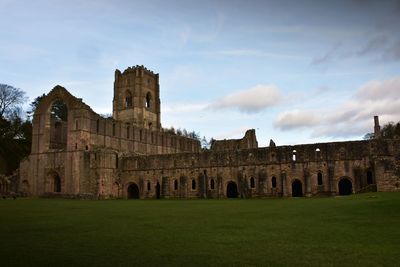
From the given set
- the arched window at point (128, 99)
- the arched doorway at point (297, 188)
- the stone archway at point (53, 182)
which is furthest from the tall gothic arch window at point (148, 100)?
the arched doorway at point (297, 188)

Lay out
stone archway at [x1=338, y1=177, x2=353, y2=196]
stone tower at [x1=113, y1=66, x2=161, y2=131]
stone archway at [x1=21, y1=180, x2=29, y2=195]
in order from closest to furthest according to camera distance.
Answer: stone archway at [x1=338, y1=177, x2=353, y2=196] → stone archway at [x1=21, y1=180, x2=29, y2=195] → stone tower at [x1=113, y1=66, x2=161, y2=131]

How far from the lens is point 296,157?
144 feet

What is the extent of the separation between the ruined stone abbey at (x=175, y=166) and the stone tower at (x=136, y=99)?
15.8 meters

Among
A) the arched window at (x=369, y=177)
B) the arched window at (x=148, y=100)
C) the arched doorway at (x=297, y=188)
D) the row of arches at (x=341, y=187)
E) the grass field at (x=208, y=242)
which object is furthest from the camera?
the arched window at (x=148, y=100)

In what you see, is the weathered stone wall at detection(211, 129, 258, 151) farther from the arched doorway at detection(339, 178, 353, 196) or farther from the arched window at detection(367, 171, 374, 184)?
the arched window at detection(367, 171, 374, 184)

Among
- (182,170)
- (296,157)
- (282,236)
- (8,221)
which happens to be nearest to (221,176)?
(182,170)

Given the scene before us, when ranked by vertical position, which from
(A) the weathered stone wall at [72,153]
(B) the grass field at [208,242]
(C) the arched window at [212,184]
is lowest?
(B) the grass field at [208,242]

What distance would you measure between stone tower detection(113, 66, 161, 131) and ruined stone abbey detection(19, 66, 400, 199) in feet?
51.9

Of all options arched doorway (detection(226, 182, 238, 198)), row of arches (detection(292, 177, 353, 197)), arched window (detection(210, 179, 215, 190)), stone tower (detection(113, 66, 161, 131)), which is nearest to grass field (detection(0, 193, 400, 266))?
row of arches (detection(292, 177, 353, 197))

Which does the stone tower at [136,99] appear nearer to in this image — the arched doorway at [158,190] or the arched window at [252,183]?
the arched doorway at [158,190]

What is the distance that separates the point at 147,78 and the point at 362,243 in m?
69.3

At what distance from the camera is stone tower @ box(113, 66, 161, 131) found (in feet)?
244

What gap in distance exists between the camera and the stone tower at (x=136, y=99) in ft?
244

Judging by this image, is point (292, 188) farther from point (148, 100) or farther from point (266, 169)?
point (148, 100)
